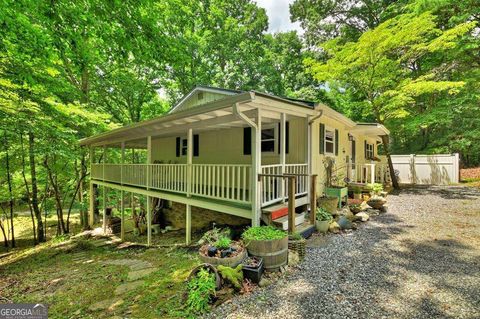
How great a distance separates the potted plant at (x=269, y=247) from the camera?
4367 mm

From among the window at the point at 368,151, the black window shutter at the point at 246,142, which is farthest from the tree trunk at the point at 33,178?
the window at the point at 368,151

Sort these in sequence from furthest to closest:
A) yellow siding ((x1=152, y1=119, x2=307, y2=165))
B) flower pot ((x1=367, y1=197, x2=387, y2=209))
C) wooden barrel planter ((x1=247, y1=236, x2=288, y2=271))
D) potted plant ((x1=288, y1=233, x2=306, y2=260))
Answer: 1. flower pot ((x1=367, y1=197, x2=387, y2=209))
2. yellow siding ((x1=152, y1=119, x2=307, y2=165))
3. potted plant ((x1=288, y1=233, x2=306, y2=260))
4. wooden barrel planter ((x1=247, y1=236, x2=288, y2=271))

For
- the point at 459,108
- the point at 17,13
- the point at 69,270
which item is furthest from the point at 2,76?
the point at 459,108

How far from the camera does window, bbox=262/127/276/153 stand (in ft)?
26.6

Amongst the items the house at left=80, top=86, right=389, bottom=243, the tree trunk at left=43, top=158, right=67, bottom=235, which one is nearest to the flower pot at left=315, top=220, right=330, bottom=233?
the house at left=80, top=86, right=389, bottom=243

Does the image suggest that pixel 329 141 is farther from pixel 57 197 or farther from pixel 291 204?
pixel 57 197

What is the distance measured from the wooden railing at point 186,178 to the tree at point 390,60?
8099mm

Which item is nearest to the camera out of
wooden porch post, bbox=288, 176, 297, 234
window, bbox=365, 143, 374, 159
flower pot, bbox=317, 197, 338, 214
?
wooden porch post, bbox=288, 176, 297, 234

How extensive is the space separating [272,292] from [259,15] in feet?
96.2

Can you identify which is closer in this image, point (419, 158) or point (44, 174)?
point (44, 174)

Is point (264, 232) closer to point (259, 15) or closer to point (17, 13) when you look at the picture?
point (17, 13)

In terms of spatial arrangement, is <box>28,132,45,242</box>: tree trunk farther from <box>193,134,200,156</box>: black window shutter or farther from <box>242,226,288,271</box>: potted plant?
<box>242,226,288,271</box>: potted plant

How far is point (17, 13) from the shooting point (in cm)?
436

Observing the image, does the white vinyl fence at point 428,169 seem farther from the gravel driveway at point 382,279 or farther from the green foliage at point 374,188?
the gravel driveway at point 382,279
